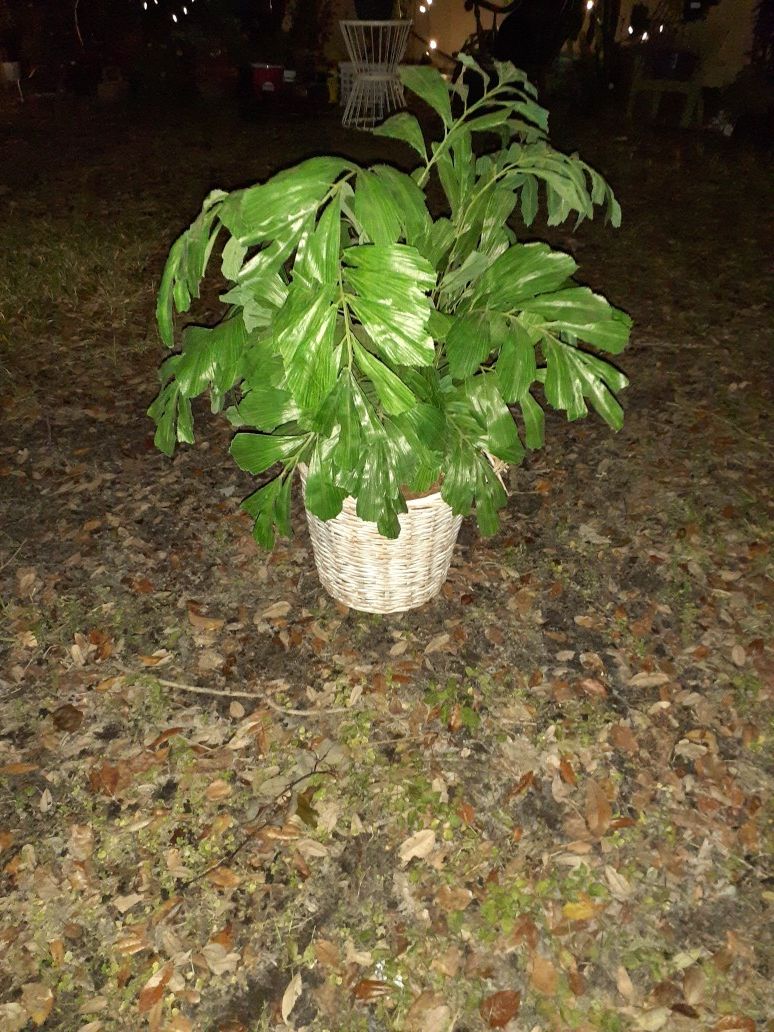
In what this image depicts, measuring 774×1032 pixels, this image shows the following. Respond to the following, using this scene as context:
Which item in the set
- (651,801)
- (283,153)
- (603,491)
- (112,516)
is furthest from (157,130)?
(651,801)

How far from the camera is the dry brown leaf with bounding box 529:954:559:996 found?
1400 mm

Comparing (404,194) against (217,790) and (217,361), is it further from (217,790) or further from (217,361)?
(217,790)

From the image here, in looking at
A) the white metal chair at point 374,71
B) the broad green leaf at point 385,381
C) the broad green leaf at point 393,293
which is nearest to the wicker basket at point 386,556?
the broad green leaf at point 385,381

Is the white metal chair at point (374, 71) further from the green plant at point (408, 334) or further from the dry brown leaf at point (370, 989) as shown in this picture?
the dry brown leaf at point (370, 989)

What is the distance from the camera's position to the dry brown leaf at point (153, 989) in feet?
4.53

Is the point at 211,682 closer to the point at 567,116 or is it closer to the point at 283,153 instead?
the point at 283,153

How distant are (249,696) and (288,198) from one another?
4.28ft

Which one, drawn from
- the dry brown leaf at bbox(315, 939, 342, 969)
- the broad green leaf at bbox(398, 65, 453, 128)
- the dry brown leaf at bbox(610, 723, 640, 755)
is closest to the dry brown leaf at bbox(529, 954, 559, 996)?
→ the dry brown leaf at bbox(315, 939, 342, 969)

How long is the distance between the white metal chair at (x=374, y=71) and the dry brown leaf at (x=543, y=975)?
575 cm

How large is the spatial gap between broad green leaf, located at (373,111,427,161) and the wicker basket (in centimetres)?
76

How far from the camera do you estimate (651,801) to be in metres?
1.69

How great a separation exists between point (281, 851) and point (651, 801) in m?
0.89

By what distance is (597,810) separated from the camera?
1.67 meters

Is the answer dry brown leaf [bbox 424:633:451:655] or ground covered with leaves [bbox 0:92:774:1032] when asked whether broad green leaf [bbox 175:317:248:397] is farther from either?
dry brown leaf [bbox 424:633:451:655]
